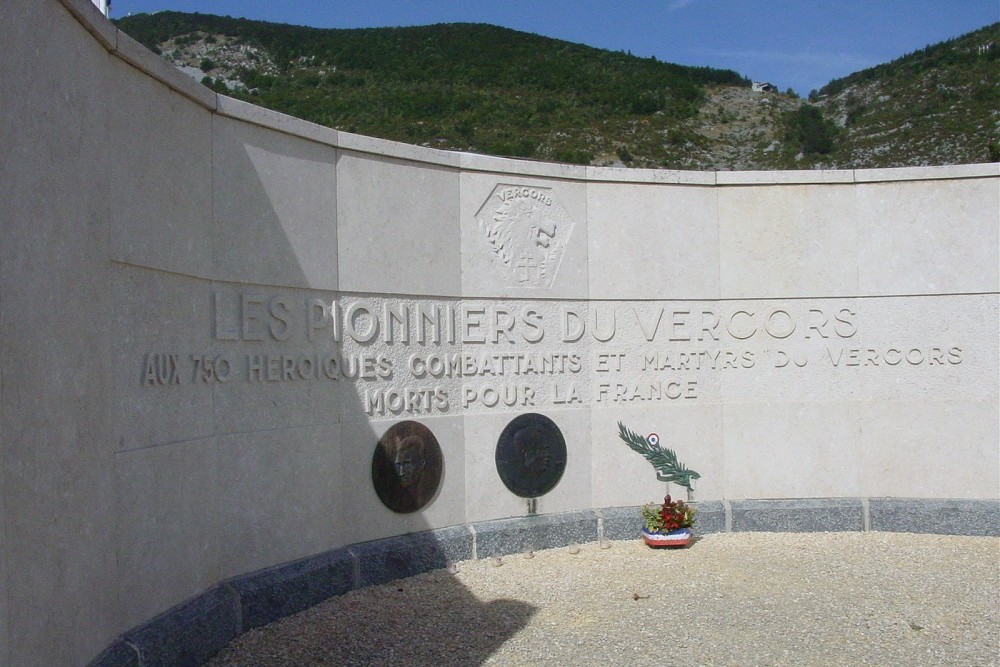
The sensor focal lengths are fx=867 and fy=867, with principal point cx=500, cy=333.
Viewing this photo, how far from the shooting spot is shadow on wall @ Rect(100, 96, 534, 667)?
4.23m

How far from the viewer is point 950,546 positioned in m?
6.86

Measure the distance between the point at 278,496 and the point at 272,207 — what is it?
181cm

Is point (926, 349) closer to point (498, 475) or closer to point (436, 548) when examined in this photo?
point (498, 475)

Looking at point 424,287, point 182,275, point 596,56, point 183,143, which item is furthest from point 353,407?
point 596,56

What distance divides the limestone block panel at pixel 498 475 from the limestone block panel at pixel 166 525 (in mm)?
2274

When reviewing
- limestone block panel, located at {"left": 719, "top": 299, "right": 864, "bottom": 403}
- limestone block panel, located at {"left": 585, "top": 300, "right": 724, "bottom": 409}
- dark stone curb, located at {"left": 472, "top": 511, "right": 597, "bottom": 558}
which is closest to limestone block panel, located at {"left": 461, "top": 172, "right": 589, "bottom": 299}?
limestone block panel, located at {"left": 585, "top": 300, "right": 724, "bottom": 409}

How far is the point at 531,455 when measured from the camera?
705cm

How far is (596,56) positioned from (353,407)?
139 ft

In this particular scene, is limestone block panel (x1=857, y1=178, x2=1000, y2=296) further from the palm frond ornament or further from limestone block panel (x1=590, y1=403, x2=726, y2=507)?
the palm frond ornament

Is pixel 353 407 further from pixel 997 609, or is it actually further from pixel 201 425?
pixel 997 609

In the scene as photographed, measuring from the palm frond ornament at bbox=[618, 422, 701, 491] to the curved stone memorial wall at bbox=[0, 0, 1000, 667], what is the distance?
102 millimetres

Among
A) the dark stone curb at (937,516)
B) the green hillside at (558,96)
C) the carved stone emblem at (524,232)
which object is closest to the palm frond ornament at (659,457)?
the carved stone emblem at (524,232)

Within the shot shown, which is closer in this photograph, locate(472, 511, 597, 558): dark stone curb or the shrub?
locate(472, 511, 597, 558): dark stone curb

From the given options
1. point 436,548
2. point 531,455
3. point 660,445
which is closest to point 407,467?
point 436,548
